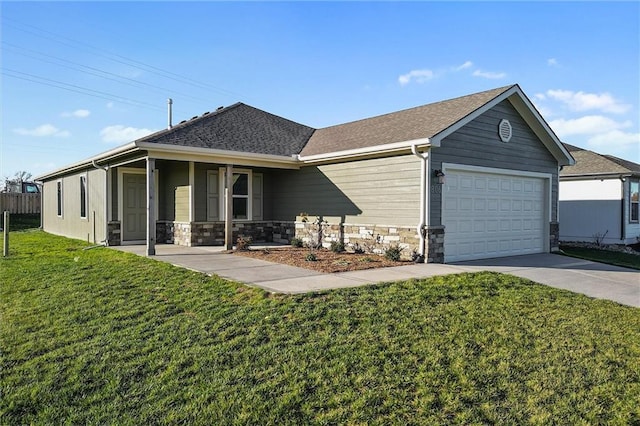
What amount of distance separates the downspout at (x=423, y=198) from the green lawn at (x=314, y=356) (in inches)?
115

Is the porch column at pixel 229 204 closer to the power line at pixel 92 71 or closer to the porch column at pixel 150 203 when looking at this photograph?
the porch column at pixel 150 203

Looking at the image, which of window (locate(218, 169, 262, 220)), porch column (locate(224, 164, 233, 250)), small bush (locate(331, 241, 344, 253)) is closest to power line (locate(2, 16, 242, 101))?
window (locate(218, 169, 262, 220))

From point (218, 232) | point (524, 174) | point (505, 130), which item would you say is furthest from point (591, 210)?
point (218, 232)

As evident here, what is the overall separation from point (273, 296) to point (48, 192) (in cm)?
1832

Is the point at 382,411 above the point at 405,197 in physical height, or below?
below

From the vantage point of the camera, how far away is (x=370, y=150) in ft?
35.4

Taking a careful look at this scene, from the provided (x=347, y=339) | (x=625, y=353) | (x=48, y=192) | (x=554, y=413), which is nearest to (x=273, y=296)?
(x=347, y=339)

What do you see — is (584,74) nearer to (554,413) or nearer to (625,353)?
(625,353)

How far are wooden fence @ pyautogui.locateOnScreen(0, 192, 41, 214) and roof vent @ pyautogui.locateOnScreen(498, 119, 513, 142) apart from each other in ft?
83.9

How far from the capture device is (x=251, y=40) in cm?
1339

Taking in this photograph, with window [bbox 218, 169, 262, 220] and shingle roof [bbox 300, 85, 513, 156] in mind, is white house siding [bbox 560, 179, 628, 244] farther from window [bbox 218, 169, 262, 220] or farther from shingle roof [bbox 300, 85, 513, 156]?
window [bbox 218, 169, 262, 220]

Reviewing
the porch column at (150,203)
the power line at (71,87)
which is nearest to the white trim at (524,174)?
the porch column at (150,203)

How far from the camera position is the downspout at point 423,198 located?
32.0ft

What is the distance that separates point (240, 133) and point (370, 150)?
4.93 meters
